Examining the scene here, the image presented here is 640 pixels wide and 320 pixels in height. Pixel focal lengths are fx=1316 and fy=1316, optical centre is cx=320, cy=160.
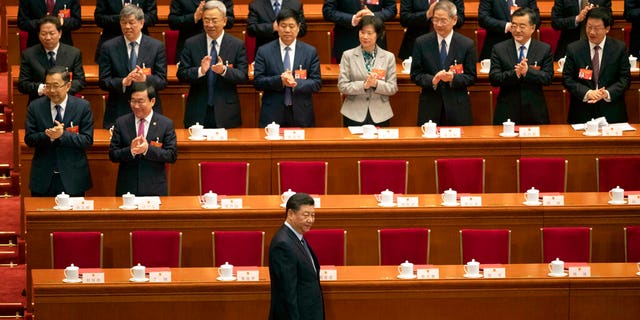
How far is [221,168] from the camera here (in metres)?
7.48

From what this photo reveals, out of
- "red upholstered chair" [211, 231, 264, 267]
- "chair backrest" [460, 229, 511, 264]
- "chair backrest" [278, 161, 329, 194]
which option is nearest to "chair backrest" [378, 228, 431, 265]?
"chair backrest" [460, 229, 511, 264]

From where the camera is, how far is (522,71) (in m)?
7.92

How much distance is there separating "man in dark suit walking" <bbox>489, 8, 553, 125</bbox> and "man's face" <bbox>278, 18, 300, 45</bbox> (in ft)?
4.04

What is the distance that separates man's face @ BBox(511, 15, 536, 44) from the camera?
802cm

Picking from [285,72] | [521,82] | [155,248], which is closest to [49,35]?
[285,72]

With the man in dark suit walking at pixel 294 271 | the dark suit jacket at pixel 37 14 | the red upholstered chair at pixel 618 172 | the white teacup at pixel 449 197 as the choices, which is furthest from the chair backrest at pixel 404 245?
the dark suit jacket at pixel 37 14

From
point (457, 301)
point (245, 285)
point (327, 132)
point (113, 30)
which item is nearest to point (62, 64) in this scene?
point (113, 30)

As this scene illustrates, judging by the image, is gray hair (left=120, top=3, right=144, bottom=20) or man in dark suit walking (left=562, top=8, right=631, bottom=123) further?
man in dark suit walking (left=562, top=8, right=631, bottom=123)

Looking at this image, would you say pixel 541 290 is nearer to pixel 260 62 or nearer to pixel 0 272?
pixel 260 62

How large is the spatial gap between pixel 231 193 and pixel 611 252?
215 centimetres

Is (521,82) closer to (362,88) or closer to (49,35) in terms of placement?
(362,88)

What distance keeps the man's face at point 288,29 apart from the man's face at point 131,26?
85 cm

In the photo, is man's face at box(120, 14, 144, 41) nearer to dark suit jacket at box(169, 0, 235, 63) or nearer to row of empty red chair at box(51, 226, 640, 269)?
dark suit jacket at box(169, 0, 235, 63)

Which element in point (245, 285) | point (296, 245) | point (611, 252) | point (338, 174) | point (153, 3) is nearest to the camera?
point (296, 245)
